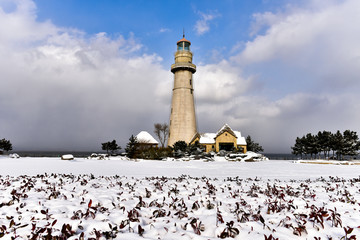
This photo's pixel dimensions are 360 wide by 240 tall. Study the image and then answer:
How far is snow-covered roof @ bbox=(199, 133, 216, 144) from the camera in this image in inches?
1916

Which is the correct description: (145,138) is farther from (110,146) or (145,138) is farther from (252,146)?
(252,146)

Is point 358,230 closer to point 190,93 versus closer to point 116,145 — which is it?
point 190,93

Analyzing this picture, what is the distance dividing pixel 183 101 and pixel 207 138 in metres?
10.3

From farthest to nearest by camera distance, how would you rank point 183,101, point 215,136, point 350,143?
point 350,143 < point 215,136 < point 183,101

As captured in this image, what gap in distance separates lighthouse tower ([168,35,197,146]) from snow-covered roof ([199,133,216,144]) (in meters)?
2.60

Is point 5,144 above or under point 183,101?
under

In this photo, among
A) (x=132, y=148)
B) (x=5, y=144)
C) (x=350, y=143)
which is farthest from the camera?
(x=350, y=143)

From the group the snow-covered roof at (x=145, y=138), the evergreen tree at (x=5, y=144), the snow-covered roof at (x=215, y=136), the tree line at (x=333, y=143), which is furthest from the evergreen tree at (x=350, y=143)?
the evergreen tree at (x=5, y=144)

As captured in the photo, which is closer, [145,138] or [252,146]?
[145,138]

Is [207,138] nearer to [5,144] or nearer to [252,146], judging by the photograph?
[252,146]

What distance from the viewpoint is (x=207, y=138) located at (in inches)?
1970

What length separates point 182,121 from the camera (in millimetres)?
46000

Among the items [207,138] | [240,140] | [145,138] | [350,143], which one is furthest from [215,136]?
[350,143]

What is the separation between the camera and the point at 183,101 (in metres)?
45.8
